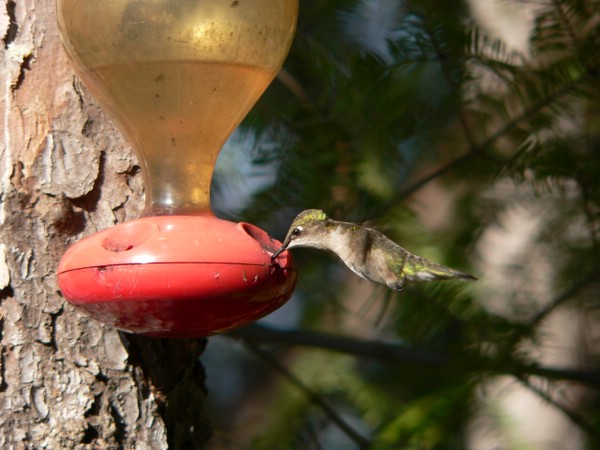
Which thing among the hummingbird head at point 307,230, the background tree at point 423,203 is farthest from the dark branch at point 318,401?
the hummingbird head at point 307,230

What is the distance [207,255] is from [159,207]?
33 centimetres

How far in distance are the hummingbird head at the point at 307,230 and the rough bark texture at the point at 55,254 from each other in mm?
344

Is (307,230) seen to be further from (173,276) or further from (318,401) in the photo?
(318,401)

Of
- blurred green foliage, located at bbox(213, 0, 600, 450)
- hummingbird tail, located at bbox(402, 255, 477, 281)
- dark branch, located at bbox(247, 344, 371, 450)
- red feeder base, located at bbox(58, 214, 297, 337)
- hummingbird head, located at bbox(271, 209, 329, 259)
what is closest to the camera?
red feeder base, located at bbox(58, 214, 297, 337)

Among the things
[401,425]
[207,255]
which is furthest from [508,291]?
[207,255]

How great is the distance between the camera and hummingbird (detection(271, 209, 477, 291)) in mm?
1977

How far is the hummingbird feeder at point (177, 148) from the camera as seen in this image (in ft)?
5.21

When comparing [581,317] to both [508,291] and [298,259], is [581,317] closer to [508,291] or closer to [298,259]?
[508,291]

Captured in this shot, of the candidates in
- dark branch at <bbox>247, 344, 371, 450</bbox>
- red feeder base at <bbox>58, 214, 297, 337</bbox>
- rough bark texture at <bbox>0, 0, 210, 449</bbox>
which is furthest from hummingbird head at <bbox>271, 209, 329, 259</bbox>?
dark branch at <bbox>247, 344, 371, 450</bbox>

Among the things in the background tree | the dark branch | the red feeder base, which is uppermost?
the red feeder base

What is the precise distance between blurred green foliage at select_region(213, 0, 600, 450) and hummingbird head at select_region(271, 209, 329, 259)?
2.11 feet

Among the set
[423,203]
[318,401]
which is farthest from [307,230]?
[318,401]

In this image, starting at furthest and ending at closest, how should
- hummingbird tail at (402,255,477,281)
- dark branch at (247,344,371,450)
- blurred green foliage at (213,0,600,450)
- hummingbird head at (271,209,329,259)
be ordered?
dark branch at (247,344,371,450) < blurred green foliage at (213,0,600,450) < hummingbird tail at (402,255,477,281) < hummingbird head at (271,209,329,259)

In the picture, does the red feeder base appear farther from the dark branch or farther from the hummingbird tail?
the dark branch
